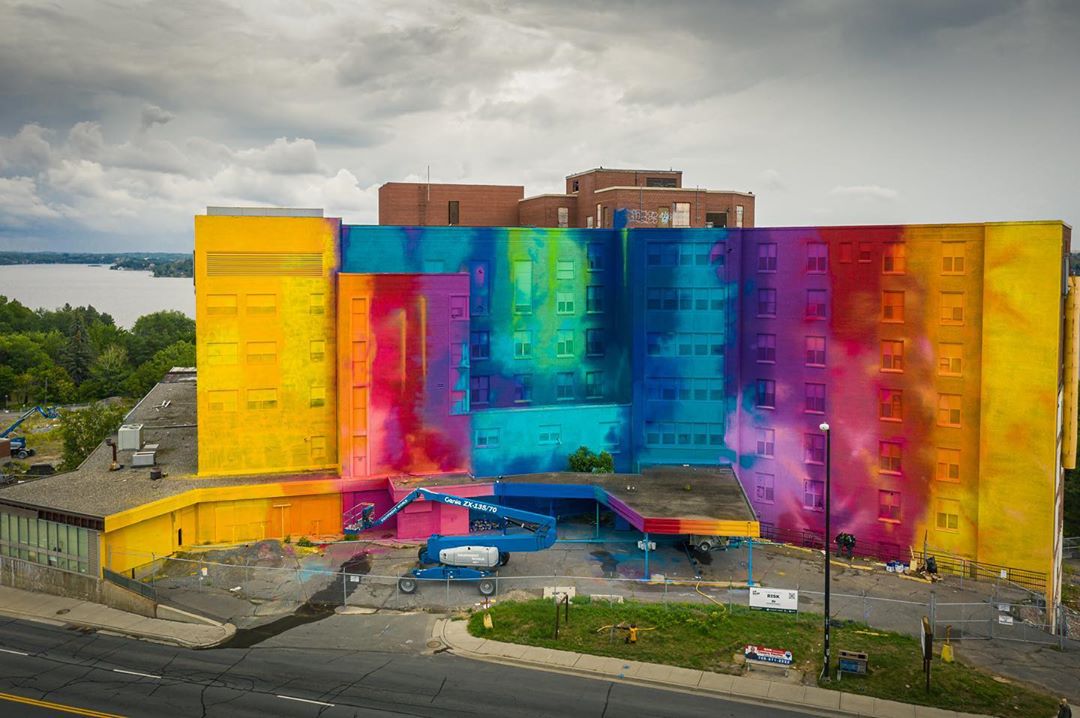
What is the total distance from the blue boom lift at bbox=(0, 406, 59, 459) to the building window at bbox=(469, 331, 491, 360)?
57.0 m

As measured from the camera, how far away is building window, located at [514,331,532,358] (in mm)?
62625

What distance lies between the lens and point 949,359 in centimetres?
5294

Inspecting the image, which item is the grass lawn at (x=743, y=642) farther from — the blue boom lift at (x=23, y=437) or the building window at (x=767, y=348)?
the blue boom lift at (x=23, y=437)

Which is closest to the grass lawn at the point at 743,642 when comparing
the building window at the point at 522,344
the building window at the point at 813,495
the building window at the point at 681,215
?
the building window at the point at 813,495

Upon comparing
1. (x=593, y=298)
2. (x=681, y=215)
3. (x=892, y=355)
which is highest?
(x=681, y=215)

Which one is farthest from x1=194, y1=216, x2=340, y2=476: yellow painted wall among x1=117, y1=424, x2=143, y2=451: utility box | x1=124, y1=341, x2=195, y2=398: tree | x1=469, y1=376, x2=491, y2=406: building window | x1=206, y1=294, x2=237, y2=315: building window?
x1=124, y1=341, x2=195, y2=398: tree

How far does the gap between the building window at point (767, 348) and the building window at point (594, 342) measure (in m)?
11.1

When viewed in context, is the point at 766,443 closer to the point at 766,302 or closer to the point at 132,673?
the point at 766,302

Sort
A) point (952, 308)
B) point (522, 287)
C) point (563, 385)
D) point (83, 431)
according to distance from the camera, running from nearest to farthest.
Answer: point (952, 308) → point (522, 287) → point (563, 385) → point (83, 431)

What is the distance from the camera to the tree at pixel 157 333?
524 feet

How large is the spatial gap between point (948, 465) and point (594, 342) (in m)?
24.4

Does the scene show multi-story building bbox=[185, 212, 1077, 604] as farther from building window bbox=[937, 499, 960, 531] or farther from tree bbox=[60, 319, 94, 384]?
tree bbox=[60, 319, 94, 384]

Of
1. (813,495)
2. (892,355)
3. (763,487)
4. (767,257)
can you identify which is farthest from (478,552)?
(892,355)

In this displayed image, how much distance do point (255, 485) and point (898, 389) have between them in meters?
39.7
